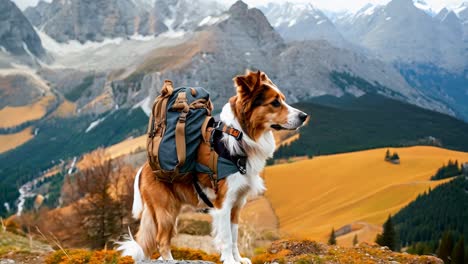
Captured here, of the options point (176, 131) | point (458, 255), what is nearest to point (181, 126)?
point (176, 131)

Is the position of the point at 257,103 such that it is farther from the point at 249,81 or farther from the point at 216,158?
the point at 216,158

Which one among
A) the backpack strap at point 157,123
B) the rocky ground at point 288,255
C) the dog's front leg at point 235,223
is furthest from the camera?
the rocky ground at point 288,255

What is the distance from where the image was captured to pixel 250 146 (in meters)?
6.57

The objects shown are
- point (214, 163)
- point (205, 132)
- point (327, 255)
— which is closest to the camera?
point (214, 163)

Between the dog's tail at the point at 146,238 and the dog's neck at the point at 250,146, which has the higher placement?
the dog's neck at the point at 250,146

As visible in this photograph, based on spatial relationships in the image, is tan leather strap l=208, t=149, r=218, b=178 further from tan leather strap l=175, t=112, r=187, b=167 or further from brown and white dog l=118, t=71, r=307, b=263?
tan leather strap l=175, t=112, r=187, b=167

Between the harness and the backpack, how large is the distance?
0.13m

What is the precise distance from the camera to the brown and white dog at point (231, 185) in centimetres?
637

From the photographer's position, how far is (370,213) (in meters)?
114

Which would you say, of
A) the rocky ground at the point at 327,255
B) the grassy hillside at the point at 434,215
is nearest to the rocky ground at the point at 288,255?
the rocky ground at the point at 327,255

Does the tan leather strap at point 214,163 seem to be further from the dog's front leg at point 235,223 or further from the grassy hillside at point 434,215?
the grassy hillside at point 434,215

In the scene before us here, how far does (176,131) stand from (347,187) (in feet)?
467

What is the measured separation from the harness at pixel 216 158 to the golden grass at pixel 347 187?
89.7 m

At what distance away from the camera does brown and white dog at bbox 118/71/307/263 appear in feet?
20.9
